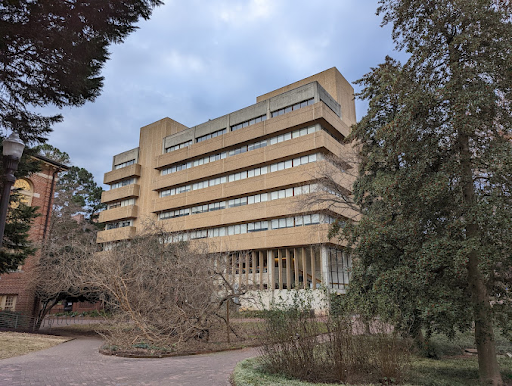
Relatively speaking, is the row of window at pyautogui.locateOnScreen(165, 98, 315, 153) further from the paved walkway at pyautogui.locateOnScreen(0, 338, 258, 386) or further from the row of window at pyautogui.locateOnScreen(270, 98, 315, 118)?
the paved walkway at pyautogui.locateOnScreen(0, 338, 258, 386)

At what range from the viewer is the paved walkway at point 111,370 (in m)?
7.88

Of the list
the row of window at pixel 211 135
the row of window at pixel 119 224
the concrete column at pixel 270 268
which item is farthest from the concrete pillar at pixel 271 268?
the row of window at pixel 119 224

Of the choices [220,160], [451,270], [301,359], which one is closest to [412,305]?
[451,270]

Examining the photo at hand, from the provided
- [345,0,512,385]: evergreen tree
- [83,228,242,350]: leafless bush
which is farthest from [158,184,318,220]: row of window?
[345,0,512,385]: evergreen tree

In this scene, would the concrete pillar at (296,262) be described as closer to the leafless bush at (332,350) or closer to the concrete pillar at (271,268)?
the concrete pillar at (271,268)

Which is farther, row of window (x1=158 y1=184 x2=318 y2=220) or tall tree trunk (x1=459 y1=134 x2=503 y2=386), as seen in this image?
row of window (x1=158 y1=184 x2=318 y2=220)

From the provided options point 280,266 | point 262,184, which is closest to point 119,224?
point 262,184

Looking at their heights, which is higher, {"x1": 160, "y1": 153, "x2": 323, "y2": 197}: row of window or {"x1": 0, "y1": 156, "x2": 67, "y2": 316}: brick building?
{"x1": 160, "y1": 153, "x2": 323, "y2": 197}: row of window

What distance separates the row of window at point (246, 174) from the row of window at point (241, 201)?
2353mm

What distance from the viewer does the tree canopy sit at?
5.64m

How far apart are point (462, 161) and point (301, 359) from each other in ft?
21.7

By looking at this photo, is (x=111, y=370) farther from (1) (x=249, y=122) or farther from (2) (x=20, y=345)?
(1) (x=249, y=122)

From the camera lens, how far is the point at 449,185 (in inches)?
384

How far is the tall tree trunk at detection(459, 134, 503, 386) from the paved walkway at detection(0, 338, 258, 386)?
20.9 feet
